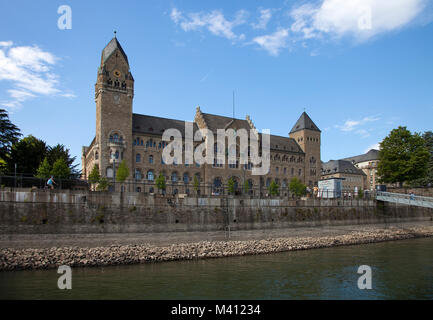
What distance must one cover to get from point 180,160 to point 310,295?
53.8 meters

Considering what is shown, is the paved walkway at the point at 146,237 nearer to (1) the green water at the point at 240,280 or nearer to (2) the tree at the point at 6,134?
(1) the green water at the point at 240,280

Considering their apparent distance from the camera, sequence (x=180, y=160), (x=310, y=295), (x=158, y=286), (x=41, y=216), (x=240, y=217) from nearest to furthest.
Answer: (x=310, y=295) < (x=158, y=286) < (x=41, y=216) < (x=240, y=217) < (x=180, y=160)

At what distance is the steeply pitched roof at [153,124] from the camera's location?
64844 millimetres

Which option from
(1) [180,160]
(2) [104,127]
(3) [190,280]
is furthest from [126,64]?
(3) [190,280]

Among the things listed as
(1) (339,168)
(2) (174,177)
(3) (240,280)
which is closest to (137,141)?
(2) (174,177)

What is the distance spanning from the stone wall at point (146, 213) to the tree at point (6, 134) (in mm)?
23822

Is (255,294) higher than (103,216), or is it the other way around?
(103,216)

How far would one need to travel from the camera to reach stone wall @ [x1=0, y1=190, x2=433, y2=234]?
2428cm

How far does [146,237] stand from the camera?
27.4m

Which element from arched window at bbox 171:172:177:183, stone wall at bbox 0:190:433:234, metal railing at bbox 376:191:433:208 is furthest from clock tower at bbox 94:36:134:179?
metal railing at bbox 376:191:433:208

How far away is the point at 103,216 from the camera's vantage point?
87.7ft

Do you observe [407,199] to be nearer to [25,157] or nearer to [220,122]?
[220,122]

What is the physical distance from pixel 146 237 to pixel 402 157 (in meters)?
47.9
